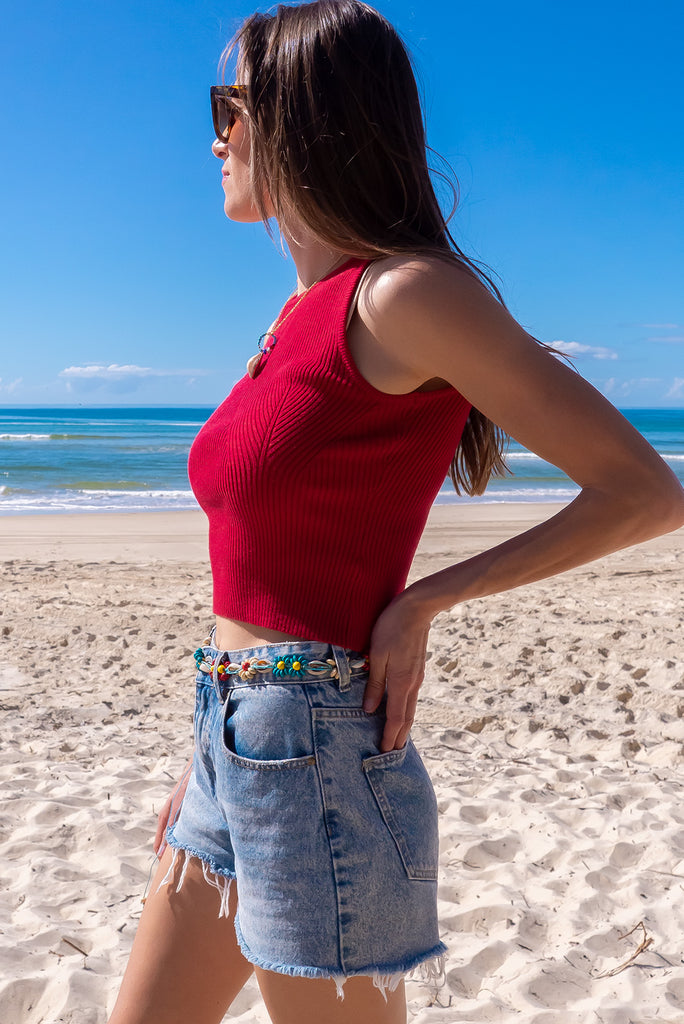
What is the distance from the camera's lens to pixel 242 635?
50.8 inches

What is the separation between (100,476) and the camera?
21281 millimetres

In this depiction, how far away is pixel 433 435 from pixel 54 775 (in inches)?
141

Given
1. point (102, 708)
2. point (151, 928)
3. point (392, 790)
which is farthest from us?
point (102, 708)

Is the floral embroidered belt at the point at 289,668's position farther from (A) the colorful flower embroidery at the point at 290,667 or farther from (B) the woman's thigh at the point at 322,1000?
(B) the woman's thigh at the point at 322,1000

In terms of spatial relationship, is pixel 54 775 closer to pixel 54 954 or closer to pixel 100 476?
pixel 54 954

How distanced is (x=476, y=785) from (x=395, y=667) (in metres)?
3.14

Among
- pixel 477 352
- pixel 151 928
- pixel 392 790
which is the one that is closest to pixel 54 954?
pixel 151 928

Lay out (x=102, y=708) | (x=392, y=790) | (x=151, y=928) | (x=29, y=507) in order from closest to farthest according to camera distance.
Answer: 1. (x=392, y=790)
2. (x=151, y=928)
3. (x=102, y=708)
4. (x=29, y=507)

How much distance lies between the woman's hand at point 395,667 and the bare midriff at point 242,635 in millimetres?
114

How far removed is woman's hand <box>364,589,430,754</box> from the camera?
1.22 m

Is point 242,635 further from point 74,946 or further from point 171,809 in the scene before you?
point 74,946

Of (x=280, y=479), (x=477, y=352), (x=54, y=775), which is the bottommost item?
(x=54, y=775)

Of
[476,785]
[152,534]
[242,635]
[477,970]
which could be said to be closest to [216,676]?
[242,635]

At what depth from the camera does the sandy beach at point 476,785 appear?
8.46ft
